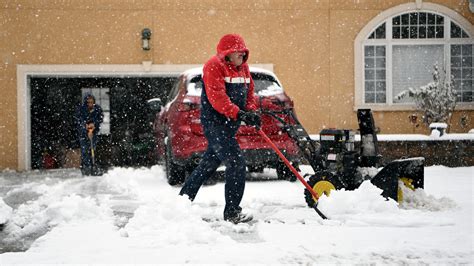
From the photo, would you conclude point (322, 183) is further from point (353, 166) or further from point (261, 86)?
point (261, 86)

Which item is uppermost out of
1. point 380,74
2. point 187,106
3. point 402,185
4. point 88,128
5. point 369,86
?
point 380,74

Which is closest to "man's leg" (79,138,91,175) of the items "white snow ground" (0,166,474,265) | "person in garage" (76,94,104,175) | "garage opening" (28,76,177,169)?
"person in garage" (76,94,104,175)

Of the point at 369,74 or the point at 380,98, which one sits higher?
the point at 369,74

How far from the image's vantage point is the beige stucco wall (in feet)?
50.4

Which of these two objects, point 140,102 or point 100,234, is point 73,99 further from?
point 100,234

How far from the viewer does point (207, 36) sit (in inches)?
607

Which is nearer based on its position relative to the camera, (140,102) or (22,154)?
(22,154)

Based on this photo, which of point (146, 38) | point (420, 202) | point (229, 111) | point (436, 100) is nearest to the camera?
point (229, 111)

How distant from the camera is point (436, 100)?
47.3ft

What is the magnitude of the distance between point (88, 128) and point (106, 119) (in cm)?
603

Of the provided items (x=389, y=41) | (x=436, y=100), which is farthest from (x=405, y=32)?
(x=436, y=100)

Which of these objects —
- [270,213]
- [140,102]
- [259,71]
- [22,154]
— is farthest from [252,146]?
[140,102]

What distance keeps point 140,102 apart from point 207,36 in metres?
5.07

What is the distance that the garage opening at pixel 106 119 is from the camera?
63.1 ft
